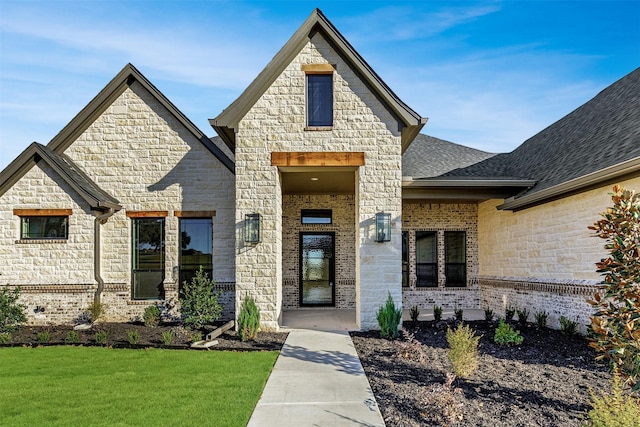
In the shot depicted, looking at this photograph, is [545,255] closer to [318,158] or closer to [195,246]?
[318,158]

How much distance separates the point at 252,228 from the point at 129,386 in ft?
16.2

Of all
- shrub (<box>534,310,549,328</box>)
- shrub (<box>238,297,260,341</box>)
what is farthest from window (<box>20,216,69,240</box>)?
shrub (<box>534,310,549,328</box>)

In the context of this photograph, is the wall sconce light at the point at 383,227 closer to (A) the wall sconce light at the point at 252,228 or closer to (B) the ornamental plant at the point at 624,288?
Result: (A) the wall sconce light at the point at 252,228

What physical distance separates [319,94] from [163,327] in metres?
7.19

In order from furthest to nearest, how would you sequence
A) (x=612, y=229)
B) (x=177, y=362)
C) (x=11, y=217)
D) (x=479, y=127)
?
(x=479, y=127) < (x=11, y=217) < (x=177, y=362) < (x=612, y=229)

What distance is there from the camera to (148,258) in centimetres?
1293

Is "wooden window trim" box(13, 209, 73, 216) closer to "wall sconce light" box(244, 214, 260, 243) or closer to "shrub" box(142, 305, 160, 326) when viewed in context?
"shrub" box(142, 305, 160, 326)

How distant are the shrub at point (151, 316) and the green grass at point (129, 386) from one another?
8.33ft

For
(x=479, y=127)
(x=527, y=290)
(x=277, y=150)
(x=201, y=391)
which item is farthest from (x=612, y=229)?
(x=479, y=127)

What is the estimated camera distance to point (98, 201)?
11.7 meters

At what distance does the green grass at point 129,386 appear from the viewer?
5447 mm

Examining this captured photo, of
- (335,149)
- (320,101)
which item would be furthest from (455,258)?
(320,101)

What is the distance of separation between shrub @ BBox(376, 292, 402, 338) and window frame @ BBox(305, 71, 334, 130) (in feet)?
15.3

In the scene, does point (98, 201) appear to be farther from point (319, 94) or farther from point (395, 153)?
point (395, 153)
